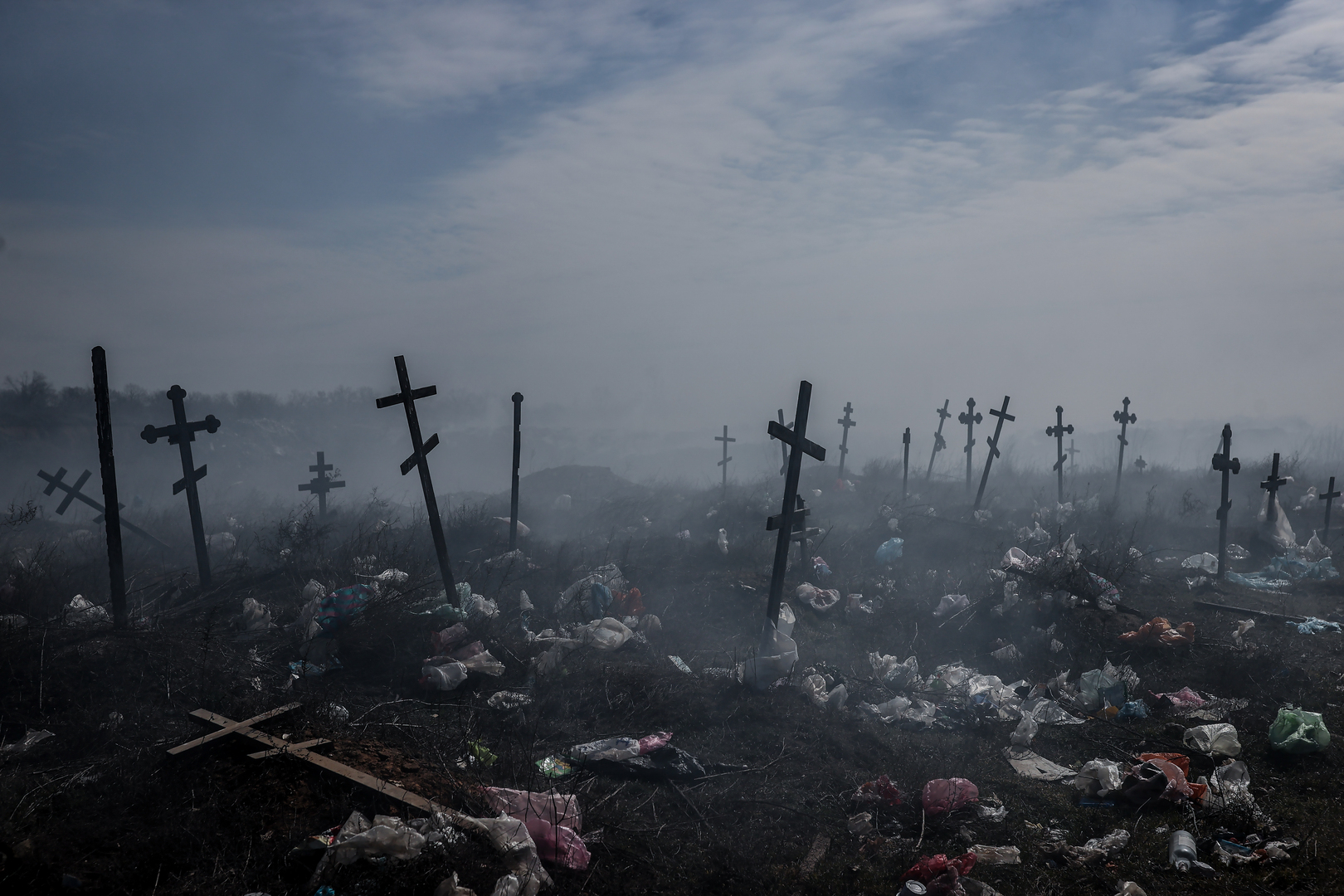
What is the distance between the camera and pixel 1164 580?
14.6m

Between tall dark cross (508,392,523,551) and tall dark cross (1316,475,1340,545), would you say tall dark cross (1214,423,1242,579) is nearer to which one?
tall dark cross (1316,475,1340,545)

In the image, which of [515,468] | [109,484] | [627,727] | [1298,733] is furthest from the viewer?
[515,468]

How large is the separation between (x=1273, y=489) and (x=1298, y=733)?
12.6 metres

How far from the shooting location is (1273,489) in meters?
16.6

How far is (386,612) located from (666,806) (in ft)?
15.3

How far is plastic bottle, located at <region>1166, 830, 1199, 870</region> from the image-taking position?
4961 mm

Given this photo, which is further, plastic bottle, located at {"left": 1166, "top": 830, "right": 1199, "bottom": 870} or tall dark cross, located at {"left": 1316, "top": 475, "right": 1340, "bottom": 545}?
tall dark cross, located at {"left": 1316, "top": 475, "right": 1340, "bottom": 545}

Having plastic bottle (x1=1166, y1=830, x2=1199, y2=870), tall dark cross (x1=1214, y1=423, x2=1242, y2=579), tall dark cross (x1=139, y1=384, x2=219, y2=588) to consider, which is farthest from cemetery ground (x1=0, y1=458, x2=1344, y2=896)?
tall dark cross (x1=1214, y1=423, x2=1242, y2=579)

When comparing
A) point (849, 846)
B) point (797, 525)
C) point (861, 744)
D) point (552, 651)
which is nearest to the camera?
point (849, 846)

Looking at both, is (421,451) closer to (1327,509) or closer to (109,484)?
(109,484)

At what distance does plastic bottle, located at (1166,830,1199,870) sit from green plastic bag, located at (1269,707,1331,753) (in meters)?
2.48

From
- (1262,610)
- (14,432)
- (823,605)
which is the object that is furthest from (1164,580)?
(14,432)

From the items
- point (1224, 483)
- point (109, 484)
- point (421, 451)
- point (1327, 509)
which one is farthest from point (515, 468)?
point (1327, 509)

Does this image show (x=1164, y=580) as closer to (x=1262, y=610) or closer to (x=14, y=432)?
(x=1262, y=610)
